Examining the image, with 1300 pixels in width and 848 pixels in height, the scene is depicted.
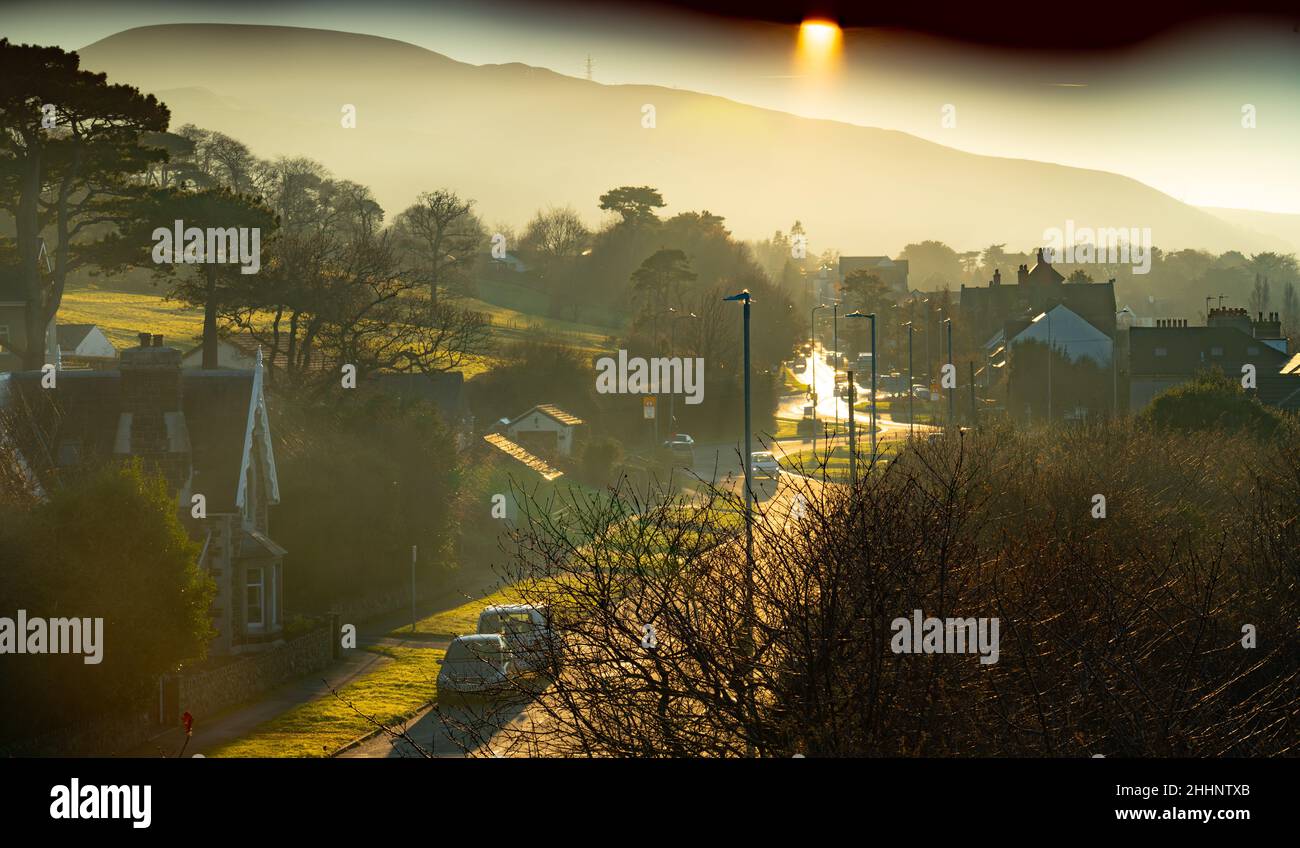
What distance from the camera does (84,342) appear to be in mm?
61250

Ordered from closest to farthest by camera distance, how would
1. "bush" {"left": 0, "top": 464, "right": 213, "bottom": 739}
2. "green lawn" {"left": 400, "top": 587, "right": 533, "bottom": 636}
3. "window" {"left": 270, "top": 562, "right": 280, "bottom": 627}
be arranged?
"bush" {"left": 0, "top": 464, "right": 213, "bottom": 739}
"window" {"left": 270, "top": 562, "right": 280, "bottom": 627}
"green lawn" {"left": 400, "top": 587, "right": 533, "bottom": 636}

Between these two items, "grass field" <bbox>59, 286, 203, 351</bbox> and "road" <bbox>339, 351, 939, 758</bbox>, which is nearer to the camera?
"road" <bbox>339, 351, 939, 758</bbox>

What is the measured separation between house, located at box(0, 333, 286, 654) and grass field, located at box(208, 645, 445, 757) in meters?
3.15

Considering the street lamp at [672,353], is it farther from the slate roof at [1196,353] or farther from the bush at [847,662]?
the bush at [847,662]

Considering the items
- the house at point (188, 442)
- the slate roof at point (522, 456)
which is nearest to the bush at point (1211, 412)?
the slate roof at point (522, 456)

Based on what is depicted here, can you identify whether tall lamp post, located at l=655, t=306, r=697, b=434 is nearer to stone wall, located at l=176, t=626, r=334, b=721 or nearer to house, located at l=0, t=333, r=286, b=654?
house, located at l=0, t=333, r=286, b=654

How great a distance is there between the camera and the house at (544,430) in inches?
2290

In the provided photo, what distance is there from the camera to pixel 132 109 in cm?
2919

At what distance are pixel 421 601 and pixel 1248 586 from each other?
2298 cm

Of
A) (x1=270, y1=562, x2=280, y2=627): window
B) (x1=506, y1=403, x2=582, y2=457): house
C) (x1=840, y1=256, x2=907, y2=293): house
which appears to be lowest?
(x1=270, y1=562, x2=280, y2=627): window

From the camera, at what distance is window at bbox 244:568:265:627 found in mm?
27078

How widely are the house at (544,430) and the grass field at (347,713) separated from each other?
3093cm

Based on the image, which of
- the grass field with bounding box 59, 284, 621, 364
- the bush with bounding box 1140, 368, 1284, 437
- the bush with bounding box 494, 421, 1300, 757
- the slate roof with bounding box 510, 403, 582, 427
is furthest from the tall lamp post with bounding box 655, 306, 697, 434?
the bush with bounding box 494, 421, 1300, 757

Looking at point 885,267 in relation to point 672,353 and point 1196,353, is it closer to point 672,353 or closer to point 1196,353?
point 672,353
